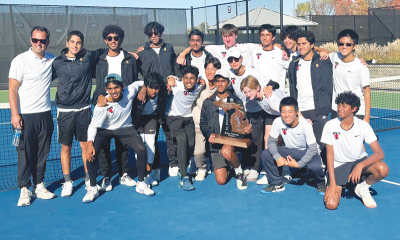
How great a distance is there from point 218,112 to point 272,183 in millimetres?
1362

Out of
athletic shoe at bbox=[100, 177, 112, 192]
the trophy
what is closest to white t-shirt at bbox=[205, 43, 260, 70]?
the trophy

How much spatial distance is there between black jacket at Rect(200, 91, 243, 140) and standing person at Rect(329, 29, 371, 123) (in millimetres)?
1612

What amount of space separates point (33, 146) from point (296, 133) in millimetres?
3712

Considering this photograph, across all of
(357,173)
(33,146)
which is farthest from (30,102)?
(357,173)

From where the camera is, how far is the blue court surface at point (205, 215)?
5.00 metres

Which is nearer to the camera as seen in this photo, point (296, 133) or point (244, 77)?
point (296, 133)

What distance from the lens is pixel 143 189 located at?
6.33 meters

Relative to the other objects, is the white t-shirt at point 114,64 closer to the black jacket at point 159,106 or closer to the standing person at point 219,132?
the black jacket at point 159,106

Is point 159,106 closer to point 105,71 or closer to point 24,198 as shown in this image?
point 105,71

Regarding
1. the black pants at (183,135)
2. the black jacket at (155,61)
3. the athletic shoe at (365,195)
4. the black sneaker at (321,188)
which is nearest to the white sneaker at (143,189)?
the black pants at (183,135)

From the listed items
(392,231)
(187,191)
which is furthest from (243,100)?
(392,231)

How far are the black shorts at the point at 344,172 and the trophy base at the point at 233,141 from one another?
52.0 inches

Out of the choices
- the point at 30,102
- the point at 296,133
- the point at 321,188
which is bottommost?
the point at 321,188

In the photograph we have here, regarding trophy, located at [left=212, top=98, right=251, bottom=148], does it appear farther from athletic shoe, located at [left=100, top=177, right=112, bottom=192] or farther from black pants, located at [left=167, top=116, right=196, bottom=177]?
athletic shoe, located at [left=100, top=177, right=112, bottom=192]
